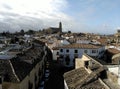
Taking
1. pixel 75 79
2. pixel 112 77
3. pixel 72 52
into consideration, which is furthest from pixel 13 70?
pixel 72 52

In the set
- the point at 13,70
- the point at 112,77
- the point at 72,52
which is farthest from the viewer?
the point at 72,52

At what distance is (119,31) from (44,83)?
93.7 metres

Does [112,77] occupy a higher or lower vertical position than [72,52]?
higher

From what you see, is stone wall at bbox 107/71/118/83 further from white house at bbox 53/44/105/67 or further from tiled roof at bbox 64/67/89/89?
white house at bbox 53/44/105/67

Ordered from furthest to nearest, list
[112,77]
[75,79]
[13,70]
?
[75,79], [13,70], [112,77]

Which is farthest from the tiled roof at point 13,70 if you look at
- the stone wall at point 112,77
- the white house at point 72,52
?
the white house at point 72,52

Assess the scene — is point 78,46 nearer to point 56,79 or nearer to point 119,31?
point 56,79

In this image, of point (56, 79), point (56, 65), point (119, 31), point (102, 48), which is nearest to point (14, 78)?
point (56, 79)

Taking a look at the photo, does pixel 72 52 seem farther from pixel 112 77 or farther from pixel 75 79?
pixel 112 77

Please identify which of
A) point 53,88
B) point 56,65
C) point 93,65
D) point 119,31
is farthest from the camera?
point 119,31

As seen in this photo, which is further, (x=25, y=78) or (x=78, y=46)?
(x=78, y=46)

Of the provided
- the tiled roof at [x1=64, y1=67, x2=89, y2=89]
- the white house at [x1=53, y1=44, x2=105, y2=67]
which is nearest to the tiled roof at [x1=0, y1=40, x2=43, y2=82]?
the tiled roof at [x1=64, y1=67, x2=89, y2=89]

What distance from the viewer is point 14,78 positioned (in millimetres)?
26078

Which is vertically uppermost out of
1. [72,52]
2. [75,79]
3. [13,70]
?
[13,70]
